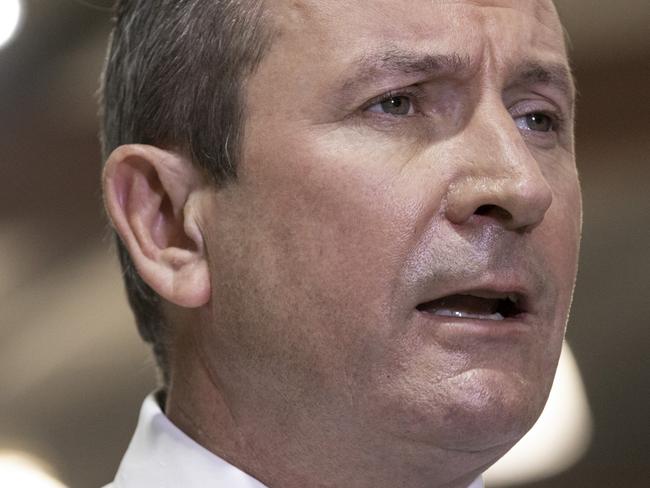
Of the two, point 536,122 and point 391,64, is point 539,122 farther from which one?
point 391,64

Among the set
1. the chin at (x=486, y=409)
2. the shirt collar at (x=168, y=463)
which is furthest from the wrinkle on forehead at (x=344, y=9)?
the shirt collar at (x=168, y=463)

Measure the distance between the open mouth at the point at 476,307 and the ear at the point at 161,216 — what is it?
318mm

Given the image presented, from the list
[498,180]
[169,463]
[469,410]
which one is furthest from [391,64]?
[169,463]

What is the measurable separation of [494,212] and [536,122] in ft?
0.87

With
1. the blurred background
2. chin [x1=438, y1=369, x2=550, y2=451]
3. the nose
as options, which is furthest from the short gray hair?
the blurred background

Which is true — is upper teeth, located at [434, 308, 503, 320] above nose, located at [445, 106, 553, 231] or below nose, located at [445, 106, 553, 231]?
below

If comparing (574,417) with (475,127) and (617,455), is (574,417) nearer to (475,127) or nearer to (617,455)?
(617,455)

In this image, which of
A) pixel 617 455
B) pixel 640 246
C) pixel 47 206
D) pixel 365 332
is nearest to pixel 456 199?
pixel 365 332

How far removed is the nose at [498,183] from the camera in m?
1.50

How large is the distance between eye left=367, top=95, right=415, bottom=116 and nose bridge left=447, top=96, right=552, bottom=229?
0.09 metres

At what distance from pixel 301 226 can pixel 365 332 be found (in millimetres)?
160

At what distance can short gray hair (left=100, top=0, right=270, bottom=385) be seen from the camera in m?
1.66

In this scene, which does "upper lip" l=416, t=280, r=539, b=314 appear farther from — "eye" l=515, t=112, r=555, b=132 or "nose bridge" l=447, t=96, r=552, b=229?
"eye" l=515, t=112, r=555, b=132

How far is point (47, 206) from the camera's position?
12.7 feet
